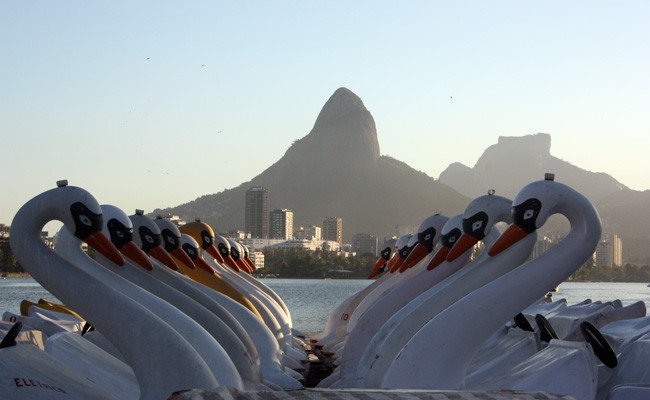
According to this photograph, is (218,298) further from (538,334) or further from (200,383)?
(200,383)

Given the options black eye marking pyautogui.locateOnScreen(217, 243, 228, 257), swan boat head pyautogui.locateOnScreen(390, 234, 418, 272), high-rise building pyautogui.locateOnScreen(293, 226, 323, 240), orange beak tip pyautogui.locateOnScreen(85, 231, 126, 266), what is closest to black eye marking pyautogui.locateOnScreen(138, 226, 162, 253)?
orange beak tip pyautogui.locateOnScreen(85, 231, 126, 266)

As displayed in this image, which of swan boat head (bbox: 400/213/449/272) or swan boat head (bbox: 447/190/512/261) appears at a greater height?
swan boat head (bbox: 447/190/512/261)

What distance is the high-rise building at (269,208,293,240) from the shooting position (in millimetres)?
188000

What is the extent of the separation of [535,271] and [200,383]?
3081 mm

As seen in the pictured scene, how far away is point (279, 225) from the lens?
A: 617 ft

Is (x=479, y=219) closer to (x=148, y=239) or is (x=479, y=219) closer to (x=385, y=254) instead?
(x=148, y=239)

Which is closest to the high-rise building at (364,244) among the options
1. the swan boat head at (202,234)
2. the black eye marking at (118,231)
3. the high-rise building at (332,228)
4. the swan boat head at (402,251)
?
the high-rise building at (332,228)

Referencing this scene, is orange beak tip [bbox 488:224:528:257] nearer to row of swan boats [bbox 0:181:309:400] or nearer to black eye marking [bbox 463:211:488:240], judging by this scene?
black eye marking [bbox 463:211:488:240]

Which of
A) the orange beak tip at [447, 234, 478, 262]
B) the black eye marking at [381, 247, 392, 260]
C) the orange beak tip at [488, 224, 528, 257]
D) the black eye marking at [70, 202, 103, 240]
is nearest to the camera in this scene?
the black eye marking at [70, 202, 103, 240]

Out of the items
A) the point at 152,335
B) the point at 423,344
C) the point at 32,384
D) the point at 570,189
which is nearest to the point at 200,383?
the point at 152,335

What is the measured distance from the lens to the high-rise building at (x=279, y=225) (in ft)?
617

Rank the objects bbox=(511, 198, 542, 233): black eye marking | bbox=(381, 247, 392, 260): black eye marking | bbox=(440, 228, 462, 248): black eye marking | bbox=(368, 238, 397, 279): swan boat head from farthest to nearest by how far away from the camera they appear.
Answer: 1. bbox=(381, 247, 392, 260): black eye marking
2. bbox=(368, 238, 397, 279): swan boat head
3. bbox=(440, 228, 462, 248): black eye marking
4. bbox=(511, 198, 542, 233): black eye marking

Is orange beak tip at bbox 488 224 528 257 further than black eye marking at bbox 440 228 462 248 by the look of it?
No

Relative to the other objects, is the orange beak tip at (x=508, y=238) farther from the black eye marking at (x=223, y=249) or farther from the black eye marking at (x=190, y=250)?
the black eye marking at (x=223, y=249)
